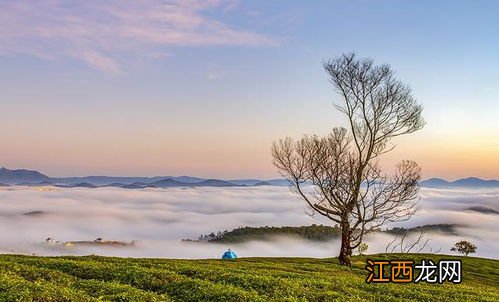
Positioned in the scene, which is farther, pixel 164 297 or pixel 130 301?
pixel 164 297

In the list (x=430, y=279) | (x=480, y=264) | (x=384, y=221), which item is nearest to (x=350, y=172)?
(x=384, y=221)

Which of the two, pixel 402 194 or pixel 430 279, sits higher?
pixel 402 194

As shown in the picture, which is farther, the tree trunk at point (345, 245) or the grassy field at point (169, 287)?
the tree trunk at point (345, 245)

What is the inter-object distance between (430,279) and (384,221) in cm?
1332

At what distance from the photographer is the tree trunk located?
1629 inches

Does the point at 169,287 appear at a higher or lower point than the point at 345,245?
higher

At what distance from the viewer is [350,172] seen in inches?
1594

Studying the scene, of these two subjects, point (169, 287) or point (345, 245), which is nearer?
point (169, 287)

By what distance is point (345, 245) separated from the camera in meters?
41.9

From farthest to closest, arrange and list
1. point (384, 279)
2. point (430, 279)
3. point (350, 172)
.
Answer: point (350, 172) → point (430, 279) → point (384, 279)

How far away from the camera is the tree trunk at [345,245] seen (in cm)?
4138

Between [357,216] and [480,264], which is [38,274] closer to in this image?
[357,216]

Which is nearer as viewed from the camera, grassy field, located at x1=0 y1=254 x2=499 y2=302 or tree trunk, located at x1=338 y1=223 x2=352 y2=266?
grassy field, located at x1=0 y1=254 x2=499 y2=302

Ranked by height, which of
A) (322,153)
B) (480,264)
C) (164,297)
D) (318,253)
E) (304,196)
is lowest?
(318,253)
